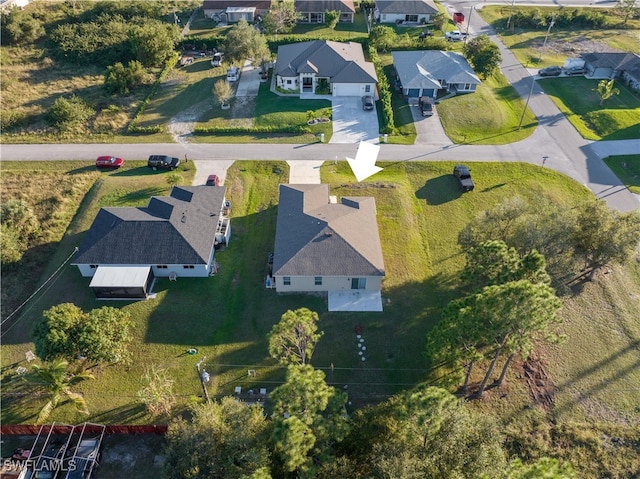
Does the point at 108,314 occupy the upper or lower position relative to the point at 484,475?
lower

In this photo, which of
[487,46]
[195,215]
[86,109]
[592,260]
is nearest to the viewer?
[592,260]

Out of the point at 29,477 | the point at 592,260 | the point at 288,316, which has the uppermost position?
the point at 288,316

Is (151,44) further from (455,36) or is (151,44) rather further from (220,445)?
(220,445)

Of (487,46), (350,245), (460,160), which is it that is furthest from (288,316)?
(487,46)

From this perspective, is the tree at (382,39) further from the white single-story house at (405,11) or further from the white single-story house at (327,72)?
the white single-story house at (405,11)

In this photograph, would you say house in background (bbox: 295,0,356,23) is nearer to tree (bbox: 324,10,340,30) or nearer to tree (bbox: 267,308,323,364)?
tree (bbox: 324,10,340,30)

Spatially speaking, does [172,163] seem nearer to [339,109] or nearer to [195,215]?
[195,215]
